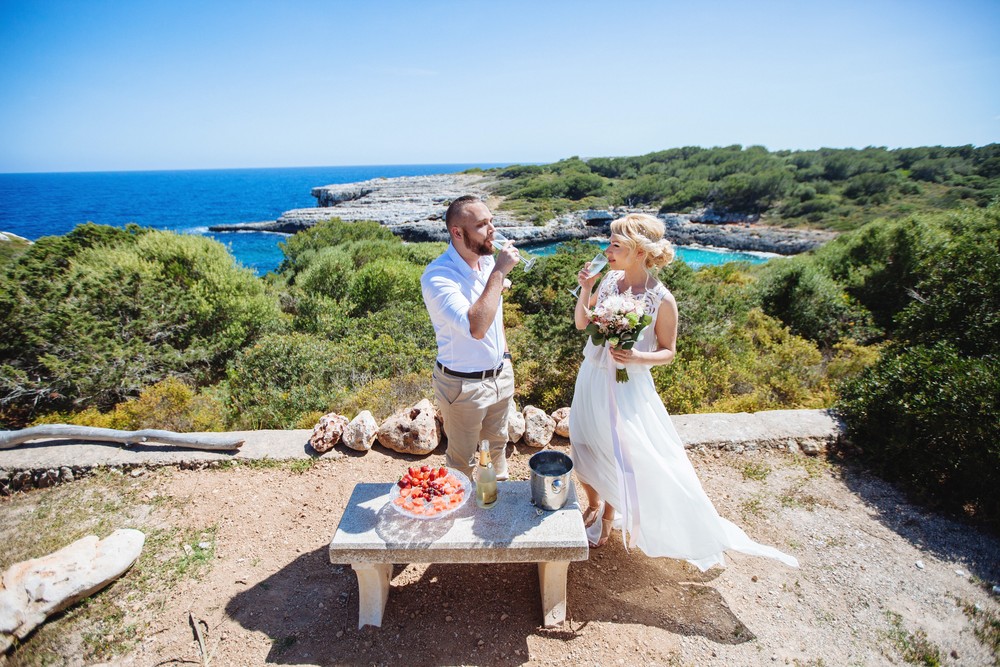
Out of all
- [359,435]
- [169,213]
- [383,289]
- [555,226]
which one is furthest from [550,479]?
[169,213]

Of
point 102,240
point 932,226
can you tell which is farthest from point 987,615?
point 102,240

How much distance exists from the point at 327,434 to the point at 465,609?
270 cm

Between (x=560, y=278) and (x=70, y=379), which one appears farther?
(x=560, y=278)

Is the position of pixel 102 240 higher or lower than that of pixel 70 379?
higher

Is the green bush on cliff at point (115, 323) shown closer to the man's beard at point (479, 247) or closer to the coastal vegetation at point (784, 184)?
the man's beard at point (479, 247)

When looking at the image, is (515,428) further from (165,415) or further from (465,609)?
(165,415)

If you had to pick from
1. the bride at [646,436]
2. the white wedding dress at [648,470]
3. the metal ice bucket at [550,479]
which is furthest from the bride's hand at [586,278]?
the metal ice bucket at [550,479]

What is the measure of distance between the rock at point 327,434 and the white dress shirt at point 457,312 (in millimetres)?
2508

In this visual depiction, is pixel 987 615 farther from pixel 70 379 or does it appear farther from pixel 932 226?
pixel 932 226

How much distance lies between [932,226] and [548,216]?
163ft

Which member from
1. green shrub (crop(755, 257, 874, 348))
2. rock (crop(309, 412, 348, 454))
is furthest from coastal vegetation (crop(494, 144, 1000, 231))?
rock (crop(309, 412, 348, 454))

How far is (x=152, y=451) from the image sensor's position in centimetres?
539

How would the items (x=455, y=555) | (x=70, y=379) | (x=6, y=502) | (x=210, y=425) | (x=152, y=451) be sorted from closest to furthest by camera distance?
(x=455, y=555)
(x=6, y=502)
(x=152, y=451)
(x=210, y=425)
(x=70, y=379)

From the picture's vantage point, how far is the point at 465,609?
3.58 metres
